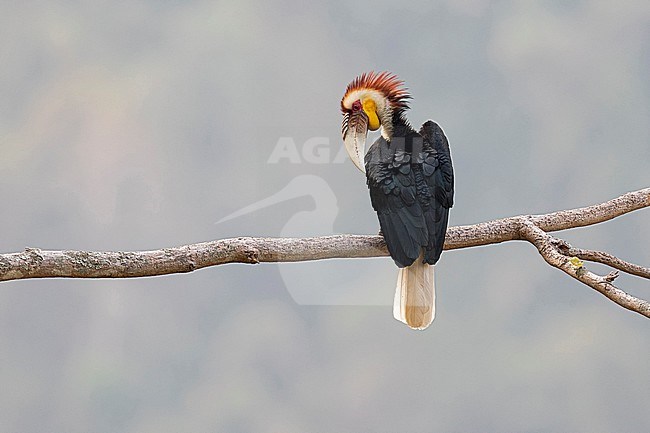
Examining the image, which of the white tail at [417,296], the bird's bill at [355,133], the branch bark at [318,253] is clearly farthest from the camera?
the bird's bill at [355,133]

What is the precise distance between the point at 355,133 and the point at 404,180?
11.4 inches

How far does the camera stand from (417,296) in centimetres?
225

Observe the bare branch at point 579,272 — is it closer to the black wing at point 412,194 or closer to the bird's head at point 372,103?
the black wing at point 412,194

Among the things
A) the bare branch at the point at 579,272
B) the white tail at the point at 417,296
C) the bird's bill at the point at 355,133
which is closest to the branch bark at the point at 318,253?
the bare branch at the point at 579,272

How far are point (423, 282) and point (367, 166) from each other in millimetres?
389

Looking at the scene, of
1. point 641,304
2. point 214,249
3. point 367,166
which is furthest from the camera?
point 367,166

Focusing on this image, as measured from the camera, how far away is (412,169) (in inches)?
89.4

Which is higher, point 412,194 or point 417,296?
point 412,194

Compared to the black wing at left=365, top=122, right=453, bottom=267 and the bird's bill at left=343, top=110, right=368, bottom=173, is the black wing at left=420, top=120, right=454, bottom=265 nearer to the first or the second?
the black wing at left=365, top=122, right=453, bottom=267

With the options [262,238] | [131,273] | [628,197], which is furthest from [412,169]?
[131,273]

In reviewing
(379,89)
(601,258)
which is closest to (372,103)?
(379,89)

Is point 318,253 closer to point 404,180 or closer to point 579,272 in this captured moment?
point 404,180

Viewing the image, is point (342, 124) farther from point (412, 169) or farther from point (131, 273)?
point (131, 273)

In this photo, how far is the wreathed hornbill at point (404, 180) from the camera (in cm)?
217
